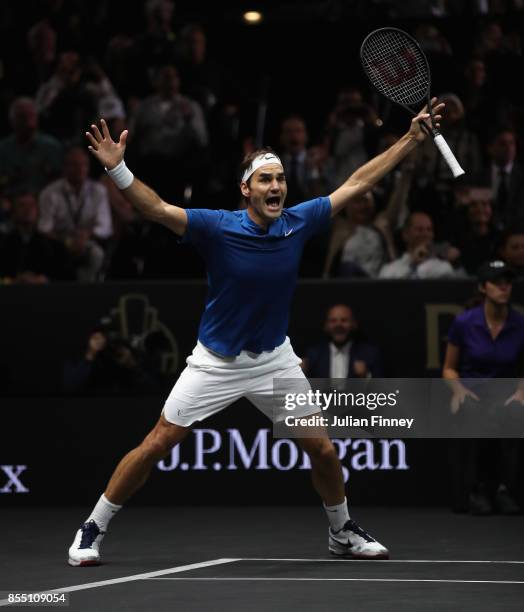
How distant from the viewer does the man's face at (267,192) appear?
7516mm

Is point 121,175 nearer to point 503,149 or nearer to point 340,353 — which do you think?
point 340,353

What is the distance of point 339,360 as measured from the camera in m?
11.2

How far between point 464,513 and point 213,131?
6.16 m

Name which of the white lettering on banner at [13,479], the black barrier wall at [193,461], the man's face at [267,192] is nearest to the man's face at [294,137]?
the black barrier wall at [193,461]

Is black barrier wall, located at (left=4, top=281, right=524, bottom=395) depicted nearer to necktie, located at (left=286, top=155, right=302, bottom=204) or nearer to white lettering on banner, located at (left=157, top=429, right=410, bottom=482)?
white lettering on banner, located at (left=157, top=429, right=410, bottom=482)

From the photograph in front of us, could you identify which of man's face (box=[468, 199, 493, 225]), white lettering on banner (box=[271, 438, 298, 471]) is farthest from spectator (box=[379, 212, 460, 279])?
white lettering on banner (box=[271, 438, 298, 471])

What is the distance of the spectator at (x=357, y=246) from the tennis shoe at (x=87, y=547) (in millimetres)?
5057

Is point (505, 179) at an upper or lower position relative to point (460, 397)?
upper

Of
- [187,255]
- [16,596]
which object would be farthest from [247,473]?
[16,596]

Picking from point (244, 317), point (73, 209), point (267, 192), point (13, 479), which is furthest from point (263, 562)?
point (73, 209)

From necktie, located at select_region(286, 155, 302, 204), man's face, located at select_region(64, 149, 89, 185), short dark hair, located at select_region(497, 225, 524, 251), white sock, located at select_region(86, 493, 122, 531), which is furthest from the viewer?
man's face, located at select_region(64, 149, 89, 185)

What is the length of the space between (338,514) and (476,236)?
16.1ft

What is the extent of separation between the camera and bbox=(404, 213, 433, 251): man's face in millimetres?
11945

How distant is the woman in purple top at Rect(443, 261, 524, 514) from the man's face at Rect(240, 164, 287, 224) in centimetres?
316
